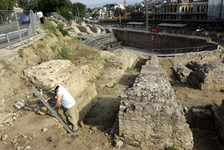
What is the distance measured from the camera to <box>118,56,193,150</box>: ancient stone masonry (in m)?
4.81

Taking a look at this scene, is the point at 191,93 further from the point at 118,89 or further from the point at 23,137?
the point at 23,137

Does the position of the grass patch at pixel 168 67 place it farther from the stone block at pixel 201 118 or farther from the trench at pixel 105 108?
the stone block at pixel 201 118

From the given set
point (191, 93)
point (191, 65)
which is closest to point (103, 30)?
point (191, 65)

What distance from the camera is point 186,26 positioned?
1528 inches

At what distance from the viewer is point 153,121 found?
191 inches

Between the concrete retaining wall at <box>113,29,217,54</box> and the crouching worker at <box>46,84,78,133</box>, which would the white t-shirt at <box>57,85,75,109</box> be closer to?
the crouching worker at <box>46,84,78,133</box>

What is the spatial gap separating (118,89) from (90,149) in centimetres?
620

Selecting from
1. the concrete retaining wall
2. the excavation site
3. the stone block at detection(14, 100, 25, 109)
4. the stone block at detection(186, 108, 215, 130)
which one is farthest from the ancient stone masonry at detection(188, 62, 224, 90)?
the concrete retaining wall

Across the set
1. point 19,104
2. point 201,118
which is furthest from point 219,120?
point 19,104

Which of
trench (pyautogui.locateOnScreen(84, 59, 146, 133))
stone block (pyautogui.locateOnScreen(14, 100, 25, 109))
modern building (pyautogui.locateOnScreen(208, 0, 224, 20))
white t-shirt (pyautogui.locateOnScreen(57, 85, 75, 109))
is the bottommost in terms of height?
trench (pyautogui.locateOnScreen(84, 59, 146, 133))

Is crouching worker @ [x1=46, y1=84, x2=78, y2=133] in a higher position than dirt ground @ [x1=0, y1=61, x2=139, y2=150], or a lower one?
higher

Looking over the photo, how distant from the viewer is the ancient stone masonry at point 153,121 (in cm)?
481

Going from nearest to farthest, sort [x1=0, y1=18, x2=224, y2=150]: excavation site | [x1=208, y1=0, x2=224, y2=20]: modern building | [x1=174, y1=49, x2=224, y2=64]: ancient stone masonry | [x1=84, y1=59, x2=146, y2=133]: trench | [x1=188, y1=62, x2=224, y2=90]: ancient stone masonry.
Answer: [x1=0, y1=18, x2=224, y2=150]: excavation site → [x1=84, y1=59, x2=146, y2=133]: trench → [x1=188, y1=62, x2=224, y2=90]: ancient stone masonry → [x1=174, y1=49, x2=224, y2=64]: ancient stone masonry → [x1=208, y1=0, x2=224, y2=20]: modern building

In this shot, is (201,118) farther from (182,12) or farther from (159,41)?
(182,12)
